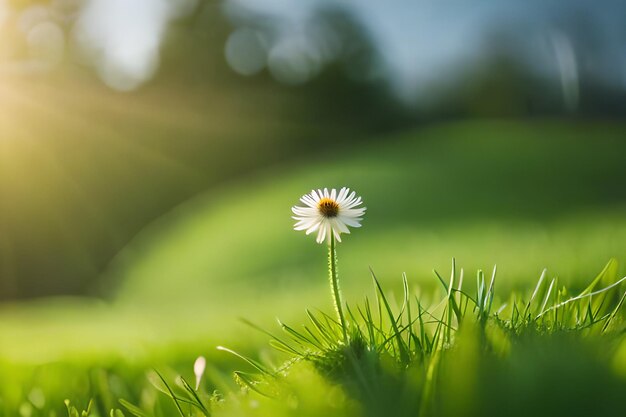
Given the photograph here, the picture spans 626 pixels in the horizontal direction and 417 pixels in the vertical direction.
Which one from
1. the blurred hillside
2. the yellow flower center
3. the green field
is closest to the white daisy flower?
the yellow flower center

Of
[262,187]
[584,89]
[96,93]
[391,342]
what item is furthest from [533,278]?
[96,93]

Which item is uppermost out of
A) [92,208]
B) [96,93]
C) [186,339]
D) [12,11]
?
[12,11]

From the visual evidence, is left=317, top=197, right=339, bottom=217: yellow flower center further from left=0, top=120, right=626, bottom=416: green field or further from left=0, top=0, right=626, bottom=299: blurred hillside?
left=0, top=0, right=626, bottom=299: blurred hillside

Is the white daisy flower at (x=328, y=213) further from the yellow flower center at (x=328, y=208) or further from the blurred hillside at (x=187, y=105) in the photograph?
the blurred hillside at (x=187, y=105)

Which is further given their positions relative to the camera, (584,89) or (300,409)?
(584,89)

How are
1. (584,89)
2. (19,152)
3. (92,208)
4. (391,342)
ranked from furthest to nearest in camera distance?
(92,208) < (19,152) < (584,89) < (391,342)

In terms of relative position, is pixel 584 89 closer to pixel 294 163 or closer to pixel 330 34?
pixel 294 163
